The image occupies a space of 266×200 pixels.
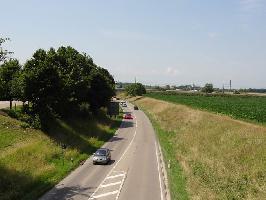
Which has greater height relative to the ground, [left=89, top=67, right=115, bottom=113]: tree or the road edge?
[left=89, top=67, right=115, bottom=113]: tree

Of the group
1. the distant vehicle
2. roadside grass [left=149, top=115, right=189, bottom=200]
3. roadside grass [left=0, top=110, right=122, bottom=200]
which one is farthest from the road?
roadside grass [left=0, top=110, right=122, bottom=200]

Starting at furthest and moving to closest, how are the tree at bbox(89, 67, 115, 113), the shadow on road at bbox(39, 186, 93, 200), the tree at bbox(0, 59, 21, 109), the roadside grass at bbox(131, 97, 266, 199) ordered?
1. the tree at bbox(89, 67, 115, 113)
2. the tree at bbox(0, 59, 21, 109)
3. the roadside grass at bbox(131, 97, 266, 199)
4. the shadow on road at bbox(39, 186, 93, 200)

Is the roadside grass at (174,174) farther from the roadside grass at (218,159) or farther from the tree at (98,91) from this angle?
the tree at (98,91)

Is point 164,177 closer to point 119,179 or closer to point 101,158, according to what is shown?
point 119,179

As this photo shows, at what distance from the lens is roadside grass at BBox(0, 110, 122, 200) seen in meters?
32.3

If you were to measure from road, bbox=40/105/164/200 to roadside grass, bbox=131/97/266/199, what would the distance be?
1826 mm

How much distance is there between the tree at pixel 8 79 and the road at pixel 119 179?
1578 centimetres

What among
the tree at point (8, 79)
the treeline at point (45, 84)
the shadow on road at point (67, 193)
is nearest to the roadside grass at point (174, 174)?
the shadow on road at point (67, 193)

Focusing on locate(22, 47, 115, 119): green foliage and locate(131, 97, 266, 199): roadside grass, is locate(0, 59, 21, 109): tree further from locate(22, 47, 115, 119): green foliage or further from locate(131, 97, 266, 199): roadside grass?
locate(131, 97, 266, 199): roadside grass

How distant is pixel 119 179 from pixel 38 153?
10.4m

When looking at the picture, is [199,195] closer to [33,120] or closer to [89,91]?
[33,120]

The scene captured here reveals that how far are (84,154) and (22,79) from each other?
13.6 m

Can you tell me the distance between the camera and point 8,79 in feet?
Result: 209

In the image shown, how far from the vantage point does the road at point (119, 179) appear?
31.4 metres
